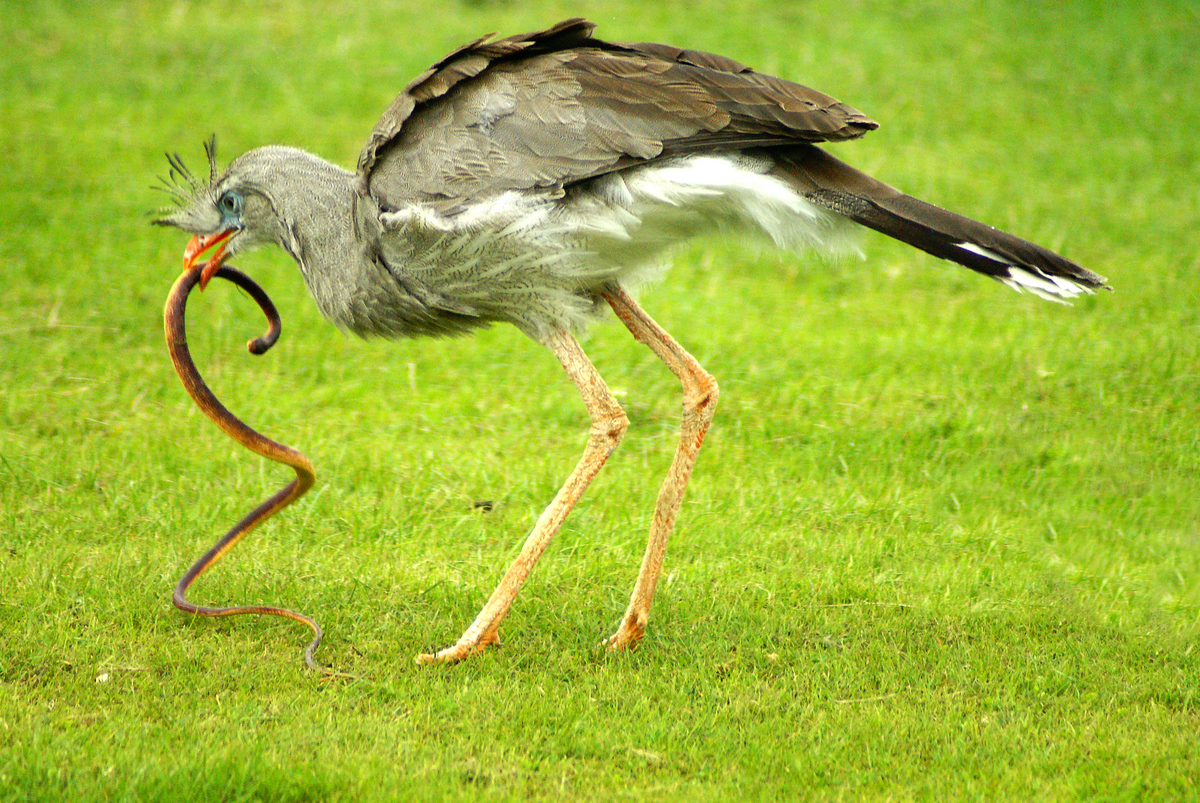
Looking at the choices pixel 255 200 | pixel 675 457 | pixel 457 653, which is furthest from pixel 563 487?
pixel 255 200

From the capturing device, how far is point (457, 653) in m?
3.81

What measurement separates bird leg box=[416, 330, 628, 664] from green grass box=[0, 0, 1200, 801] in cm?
11

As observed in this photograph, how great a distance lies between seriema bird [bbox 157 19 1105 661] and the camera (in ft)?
12.1

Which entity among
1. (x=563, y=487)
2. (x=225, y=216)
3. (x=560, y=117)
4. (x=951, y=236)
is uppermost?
(x=560, y=117)

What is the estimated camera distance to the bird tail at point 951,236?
11.4 ft

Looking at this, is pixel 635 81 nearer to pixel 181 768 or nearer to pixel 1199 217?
pixel 181 768

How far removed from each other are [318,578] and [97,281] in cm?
338

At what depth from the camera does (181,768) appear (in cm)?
303

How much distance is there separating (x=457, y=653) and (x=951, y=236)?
6.46 ft

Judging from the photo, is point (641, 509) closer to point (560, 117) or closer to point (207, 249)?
point (560, 117)

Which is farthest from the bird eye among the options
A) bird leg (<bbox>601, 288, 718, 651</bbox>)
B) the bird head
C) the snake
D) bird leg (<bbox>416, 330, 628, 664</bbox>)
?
Answer: bird leg (<bbox>601, 288, 718, 651</bbox>)

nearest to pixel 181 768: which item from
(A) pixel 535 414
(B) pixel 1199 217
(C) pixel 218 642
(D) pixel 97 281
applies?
(C) pixel 218 642

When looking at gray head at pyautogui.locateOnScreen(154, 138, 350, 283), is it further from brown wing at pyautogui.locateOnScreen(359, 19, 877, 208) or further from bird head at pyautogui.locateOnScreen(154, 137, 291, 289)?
brown wing at pyautogui.locateOnScreen(359, 19, 877, 208)

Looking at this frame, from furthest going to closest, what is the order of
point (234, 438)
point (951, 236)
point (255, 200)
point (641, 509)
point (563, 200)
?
1. point (641, 509)
2. point (255, 200)
3. point (234, 438)
4. point (563, 200)
5. point (951, 236)
